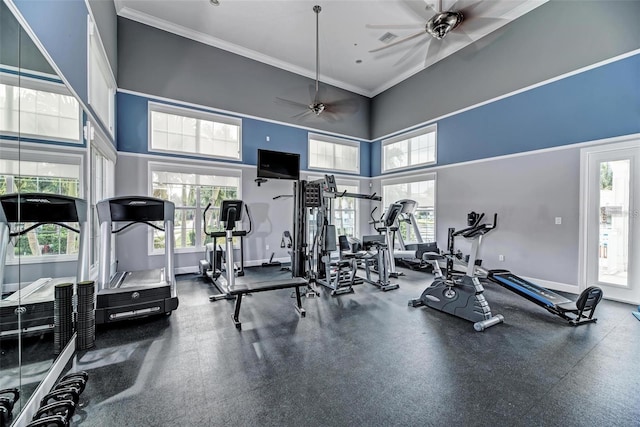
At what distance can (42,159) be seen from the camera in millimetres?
2205

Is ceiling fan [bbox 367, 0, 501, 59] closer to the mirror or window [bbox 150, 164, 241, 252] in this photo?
window [bbox 150, 164, 241, 252]

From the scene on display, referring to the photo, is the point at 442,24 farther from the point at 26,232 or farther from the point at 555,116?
the point at 26,232

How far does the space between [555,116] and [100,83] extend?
782 cm

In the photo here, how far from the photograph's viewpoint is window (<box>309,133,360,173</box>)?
805 cm

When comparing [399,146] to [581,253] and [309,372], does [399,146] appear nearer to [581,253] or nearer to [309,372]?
[581,253]

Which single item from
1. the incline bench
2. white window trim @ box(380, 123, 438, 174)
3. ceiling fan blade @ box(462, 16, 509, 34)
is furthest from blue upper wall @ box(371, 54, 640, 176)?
the incline bench

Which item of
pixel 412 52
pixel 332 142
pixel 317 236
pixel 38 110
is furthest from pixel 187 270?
pixel 412 52

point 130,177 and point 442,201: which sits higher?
point 130,177

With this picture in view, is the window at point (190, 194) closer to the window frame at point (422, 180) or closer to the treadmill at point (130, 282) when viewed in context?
the treadmill at point (130, 282)

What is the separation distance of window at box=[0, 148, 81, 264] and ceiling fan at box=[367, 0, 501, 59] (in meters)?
4.85

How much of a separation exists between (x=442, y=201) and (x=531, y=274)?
7.77 feet

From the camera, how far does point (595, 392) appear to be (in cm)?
209

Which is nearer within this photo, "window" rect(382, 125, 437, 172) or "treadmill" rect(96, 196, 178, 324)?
"treadmill" rect(96, 196, 178, 324)

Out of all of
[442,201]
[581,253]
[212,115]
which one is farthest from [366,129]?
[581,253]
